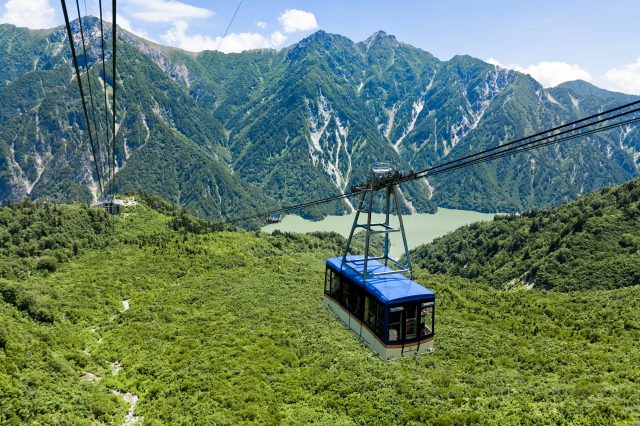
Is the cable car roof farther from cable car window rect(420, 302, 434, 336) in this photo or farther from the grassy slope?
the grassy slope

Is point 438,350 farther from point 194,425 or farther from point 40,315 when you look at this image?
point 40,315

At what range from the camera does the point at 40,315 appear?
57031 millimetres

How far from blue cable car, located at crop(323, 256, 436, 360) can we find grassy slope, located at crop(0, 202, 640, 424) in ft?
51.3

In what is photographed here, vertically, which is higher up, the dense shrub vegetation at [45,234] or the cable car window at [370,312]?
the cable car window at [370,312]

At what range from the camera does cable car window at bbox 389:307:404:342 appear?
25266mm

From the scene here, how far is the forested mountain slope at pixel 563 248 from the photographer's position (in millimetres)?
93375

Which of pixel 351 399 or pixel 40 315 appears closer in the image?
pixel 351 399

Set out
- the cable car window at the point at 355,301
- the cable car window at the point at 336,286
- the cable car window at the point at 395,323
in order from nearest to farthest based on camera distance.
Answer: the cable car window at the point at 395,323, the cable car window at the point at 355,301, the cable car window at the point at 336,286

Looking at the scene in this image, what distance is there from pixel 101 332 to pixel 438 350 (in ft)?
142

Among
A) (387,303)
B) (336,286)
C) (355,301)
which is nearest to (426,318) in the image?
(387,303)

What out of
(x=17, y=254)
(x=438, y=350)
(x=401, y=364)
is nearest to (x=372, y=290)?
(x=401, y=364)

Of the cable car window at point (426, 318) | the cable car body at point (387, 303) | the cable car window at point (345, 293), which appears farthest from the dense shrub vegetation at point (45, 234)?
the cable car window at point (426, 318)

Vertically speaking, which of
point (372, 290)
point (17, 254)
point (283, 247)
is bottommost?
point (283, 247)

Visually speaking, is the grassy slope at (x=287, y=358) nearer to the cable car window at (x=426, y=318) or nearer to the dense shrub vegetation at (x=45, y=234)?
the dense shrub vegetation at (x=45, y=234)
